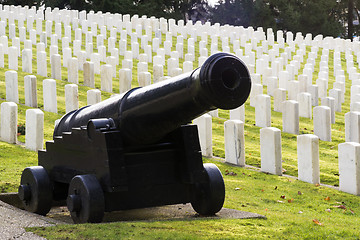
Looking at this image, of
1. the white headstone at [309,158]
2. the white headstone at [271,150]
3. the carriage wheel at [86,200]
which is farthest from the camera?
the white headstone at [271,150]

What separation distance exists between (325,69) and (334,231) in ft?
51.4

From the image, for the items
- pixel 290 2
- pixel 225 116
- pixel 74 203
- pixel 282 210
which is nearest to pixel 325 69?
pixel 225 116

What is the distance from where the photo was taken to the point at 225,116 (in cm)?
1491

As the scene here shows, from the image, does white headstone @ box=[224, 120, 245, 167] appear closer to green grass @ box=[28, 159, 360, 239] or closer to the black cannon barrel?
green grass @ box=[28, 159, 360, 239]

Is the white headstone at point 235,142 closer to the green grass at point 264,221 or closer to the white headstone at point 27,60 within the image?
the green grass at point 264,221

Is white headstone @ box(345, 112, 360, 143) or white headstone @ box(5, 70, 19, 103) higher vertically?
white headstone @ box(5, 70, 19, 103)

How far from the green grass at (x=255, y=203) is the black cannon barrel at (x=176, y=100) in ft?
2.61

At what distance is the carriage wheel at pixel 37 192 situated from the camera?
7074 millimetres

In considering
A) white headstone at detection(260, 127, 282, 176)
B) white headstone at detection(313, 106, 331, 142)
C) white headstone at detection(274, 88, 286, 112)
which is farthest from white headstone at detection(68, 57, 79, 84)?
white headstone at detection(260, 127, 282, 176)

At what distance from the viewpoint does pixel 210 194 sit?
665 cm

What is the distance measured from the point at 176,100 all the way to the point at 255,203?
2.69 m

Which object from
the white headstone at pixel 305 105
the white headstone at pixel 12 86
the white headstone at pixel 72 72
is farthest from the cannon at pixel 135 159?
the white headstone at pixel 72 72

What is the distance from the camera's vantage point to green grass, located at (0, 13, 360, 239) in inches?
228

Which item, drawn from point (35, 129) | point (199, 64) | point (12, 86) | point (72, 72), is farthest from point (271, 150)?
point (199, 64)
